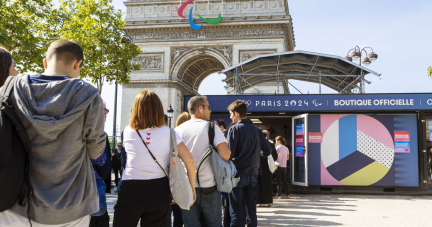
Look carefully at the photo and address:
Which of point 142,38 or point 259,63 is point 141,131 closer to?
point 259,63

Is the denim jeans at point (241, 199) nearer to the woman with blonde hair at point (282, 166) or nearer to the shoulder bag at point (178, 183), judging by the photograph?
the shoulder bag at point (178, 183)

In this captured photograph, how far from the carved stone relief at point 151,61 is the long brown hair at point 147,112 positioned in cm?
2730

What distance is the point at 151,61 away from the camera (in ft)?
98.9

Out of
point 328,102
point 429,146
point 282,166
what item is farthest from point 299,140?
point 429,146

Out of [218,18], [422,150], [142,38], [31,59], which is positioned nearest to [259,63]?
[422,150]

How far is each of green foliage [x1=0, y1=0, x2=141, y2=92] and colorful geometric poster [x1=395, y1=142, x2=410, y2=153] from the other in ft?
39.8

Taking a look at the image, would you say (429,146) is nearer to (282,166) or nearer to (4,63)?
(282,166)

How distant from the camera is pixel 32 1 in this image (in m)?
15.6

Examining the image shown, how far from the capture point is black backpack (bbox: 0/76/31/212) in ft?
5.81

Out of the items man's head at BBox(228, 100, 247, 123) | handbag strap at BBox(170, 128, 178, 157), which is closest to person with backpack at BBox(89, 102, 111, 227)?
handbag strap at BBox(170, 128, 178, 157)

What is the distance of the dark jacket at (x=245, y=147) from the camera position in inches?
188

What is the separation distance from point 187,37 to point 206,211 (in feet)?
89.7

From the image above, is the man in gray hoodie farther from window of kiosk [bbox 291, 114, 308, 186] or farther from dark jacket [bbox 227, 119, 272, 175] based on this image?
window of kiosk [bbox 291, 114, 308, 186]

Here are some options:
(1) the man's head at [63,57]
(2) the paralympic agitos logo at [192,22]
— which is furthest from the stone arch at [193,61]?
(1) the man's head at [63,57]
